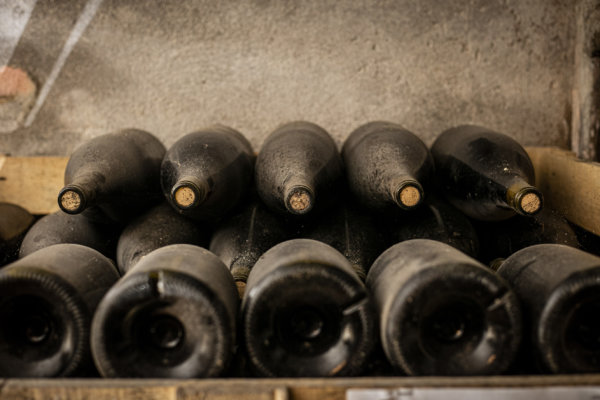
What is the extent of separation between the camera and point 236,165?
1.28 meters

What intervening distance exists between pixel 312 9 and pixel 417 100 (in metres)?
0.51

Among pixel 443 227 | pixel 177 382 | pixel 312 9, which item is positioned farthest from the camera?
pixel 312 9

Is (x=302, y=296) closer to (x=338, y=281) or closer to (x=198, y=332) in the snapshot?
(x=338, y=281)

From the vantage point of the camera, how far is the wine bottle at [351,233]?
1.20 metres

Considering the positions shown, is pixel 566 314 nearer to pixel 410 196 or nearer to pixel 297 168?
pixel 410 196

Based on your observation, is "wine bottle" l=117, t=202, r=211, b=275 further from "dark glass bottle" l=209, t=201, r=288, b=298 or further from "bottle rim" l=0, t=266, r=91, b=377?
"bottle rim" l=0, t=266, r=91, b=377

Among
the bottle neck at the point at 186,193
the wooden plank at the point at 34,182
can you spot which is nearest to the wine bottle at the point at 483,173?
the bottle neck at the point at 186,193

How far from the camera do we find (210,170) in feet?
3.90

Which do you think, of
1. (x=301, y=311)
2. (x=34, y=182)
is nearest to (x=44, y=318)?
(x=301, y=311)

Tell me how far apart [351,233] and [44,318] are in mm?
732

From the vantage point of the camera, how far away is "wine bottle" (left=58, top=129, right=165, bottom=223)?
1.17m

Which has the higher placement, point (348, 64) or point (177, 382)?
point (348, 64)

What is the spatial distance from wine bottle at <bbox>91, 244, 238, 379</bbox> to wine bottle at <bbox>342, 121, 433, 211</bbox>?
0.49 meters

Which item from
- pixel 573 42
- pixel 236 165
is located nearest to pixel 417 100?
pixel 573 42
